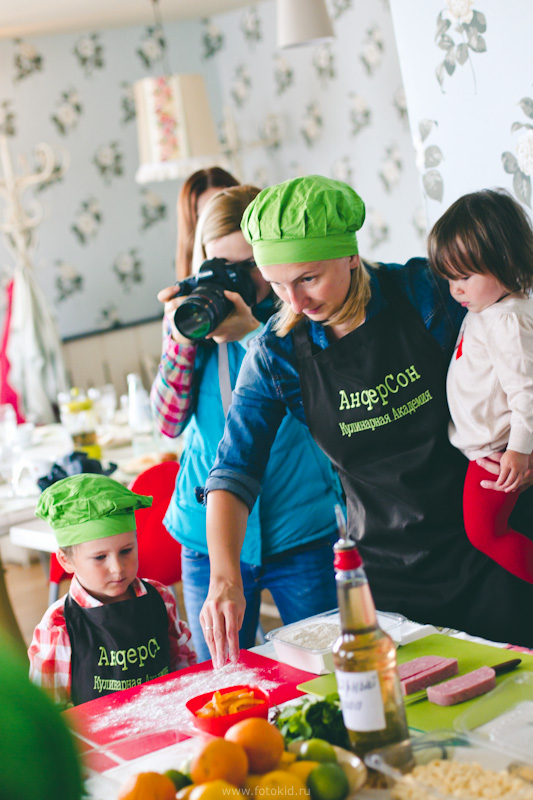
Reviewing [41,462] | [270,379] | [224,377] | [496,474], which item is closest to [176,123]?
[41,462]

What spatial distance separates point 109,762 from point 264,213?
788 mm

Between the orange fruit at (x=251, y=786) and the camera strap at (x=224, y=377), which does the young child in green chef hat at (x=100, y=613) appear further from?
the orange fruit at (x=251, y=786)

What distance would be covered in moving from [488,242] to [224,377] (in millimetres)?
593

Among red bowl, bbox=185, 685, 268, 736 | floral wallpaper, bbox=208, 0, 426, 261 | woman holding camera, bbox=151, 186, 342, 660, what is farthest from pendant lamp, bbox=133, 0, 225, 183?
red bowl, bbox=185, 685, 268, 736

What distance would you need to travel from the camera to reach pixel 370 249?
5004mm

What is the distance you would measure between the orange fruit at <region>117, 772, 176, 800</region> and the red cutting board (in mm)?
185

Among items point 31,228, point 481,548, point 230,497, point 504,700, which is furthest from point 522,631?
point 31,228

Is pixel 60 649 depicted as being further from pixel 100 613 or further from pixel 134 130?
pixel 134 130

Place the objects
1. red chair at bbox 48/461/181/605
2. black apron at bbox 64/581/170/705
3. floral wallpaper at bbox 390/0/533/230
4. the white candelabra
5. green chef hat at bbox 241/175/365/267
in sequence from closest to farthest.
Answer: green chef hat at bbox 241/175/365/267 < black apron at bbox 64/581/170/705 < floral wallpaper at bbox 390/0/533/230 < red chair at bbox 48/461/181/605 < the white candelabra

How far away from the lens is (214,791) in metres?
0.76

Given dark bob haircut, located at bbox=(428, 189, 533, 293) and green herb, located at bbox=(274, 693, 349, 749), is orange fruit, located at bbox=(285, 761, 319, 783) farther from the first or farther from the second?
dark bob haircut, located at bbox=(428, 189, 533, 293)

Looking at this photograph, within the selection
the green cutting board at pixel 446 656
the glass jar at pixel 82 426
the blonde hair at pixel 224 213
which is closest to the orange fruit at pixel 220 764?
the green cutting board at pixel 446 656

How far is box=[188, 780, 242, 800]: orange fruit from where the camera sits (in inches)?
29.7

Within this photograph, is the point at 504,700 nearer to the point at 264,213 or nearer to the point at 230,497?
the point at 230,497
